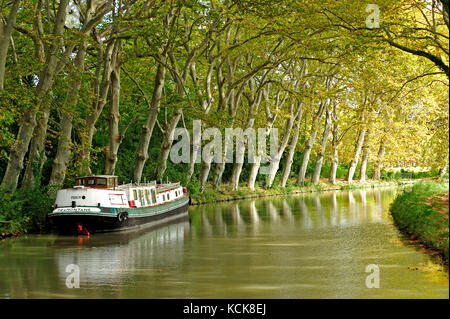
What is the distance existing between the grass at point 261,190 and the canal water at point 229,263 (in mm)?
14250

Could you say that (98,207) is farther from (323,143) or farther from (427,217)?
(323,143)

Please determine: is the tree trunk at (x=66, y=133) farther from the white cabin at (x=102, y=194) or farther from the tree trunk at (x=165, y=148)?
the tree trunk at (x=165, y=148)

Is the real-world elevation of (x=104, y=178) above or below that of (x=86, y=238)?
above

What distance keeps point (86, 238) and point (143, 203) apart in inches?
197

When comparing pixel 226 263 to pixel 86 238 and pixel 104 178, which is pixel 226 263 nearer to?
pixel 86 238

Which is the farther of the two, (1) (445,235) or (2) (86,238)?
(2) (86,238)

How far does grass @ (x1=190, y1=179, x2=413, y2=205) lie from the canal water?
46.8 ft

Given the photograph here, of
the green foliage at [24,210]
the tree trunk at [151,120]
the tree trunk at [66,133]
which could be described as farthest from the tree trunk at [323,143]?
the green foliage at [24,210]

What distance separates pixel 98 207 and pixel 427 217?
38.0 ft

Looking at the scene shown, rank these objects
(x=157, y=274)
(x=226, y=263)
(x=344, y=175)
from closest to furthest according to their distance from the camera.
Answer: (x=157, y=274) < (x=226, y=263) < (x=344, y=175)

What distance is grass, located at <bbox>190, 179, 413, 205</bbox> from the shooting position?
4212 centimetres
